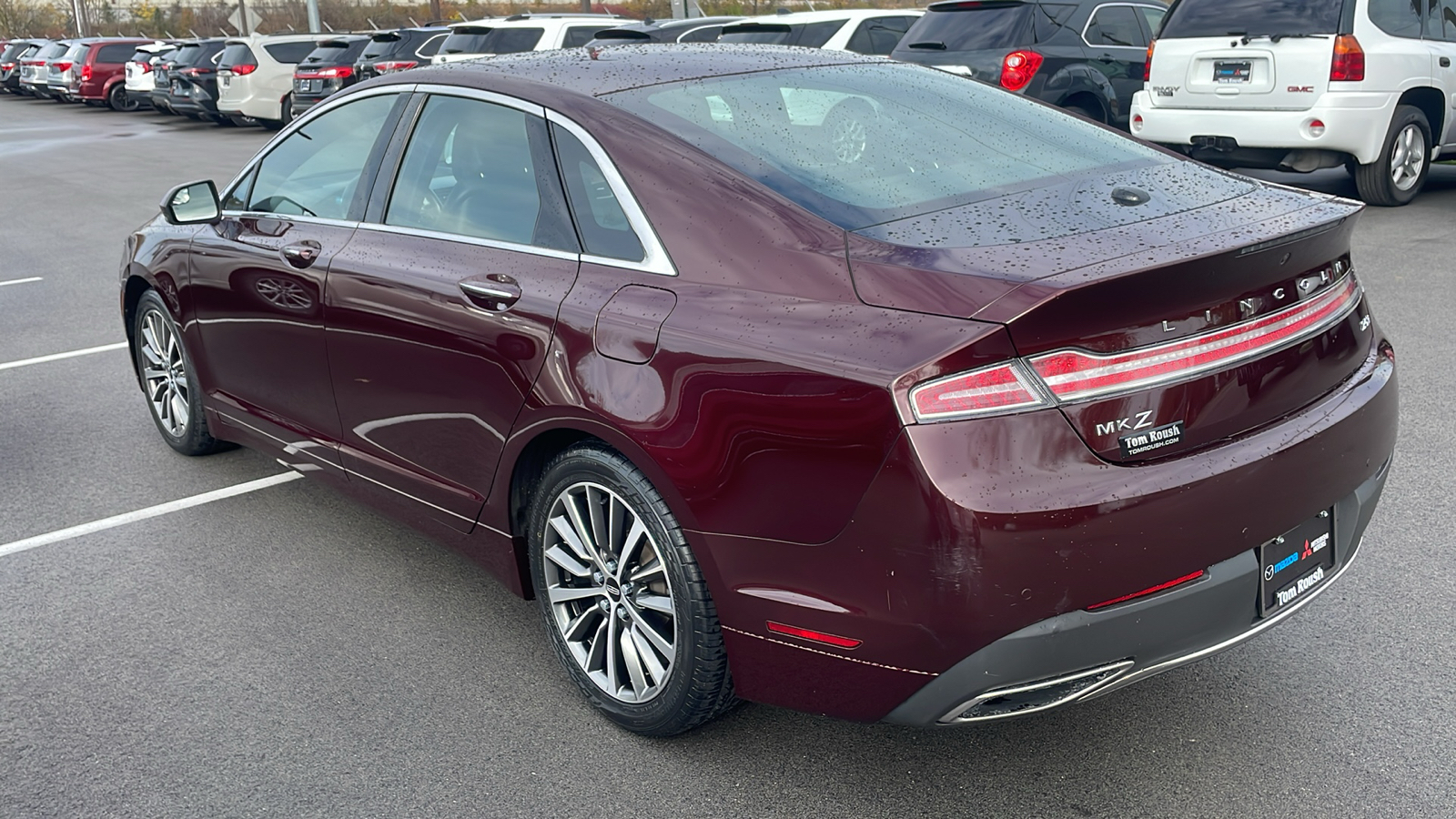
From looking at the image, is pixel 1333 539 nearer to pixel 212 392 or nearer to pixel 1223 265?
pixel 1223 265

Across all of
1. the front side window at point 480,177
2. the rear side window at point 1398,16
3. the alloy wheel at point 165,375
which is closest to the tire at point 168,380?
the alloy wheel at point 165,375

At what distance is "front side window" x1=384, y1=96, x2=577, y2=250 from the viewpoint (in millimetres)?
3354

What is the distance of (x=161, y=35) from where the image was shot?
6191 centimetres

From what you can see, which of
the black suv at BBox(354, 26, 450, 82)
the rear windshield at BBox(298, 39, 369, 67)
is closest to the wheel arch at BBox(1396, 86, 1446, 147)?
the black suv at BBox(354, 26, 450, 82)

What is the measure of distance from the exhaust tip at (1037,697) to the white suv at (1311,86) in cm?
781

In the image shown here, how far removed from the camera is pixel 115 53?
3334cm

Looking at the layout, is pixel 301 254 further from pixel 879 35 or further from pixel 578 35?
pixel 578 35

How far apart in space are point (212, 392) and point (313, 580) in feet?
3.69

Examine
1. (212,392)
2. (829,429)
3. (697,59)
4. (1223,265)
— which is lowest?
(212,392)

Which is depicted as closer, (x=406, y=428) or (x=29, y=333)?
(x=406, y=428)

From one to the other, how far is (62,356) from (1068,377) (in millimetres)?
6546

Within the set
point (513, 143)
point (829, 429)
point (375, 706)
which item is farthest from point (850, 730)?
point (513, 143)

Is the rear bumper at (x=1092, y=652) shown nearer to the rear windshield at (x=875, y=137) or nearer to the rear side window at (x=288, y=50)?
the rear windshield at (x=875, y=137)

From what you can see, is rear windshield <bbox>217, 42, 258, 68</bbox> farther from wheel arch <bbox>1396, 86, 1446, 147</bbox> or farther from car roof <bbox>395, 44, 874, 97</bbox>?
car roof <bbox>395, 44, 874, 97</bbox>
